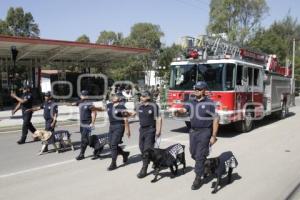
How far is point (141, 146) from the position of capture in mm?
7723

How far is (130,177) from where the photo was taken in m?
7.52

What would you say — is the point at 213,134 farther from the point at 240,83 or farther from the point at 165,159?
the point at 240,83

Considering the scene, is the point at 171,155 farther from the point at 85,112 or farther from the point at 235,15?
the point at 235,15

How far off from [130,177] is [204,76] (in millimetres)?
6074

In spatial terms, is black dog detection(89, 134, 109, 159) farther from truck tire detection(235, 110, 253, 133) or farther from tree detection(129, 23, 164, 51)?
tree detection(129, 23, 164, 51)

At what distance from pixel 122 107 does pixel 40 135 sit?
111 inches

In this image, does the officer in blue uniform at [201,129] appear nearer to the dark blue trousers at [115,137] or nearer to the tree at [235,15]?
the dark blue trousers at [115,137]

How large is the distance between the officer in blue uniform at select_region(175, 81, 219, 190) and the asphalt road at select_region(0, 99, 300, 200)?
45 cm

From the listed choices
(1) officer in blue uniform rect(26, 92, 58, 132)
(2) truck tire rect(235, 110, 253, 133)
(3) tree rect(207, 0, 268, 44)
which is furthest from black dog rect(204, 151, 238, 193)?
(3) tree rect(207, 0, 268, 44)

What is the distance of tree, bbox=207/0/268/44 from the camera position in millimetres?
52906

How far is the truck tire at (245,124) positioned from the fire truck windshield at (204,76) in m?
1.73

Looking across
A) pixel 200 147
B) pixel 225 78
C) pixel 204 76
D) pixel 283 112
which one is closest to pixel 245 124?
pixel 225 78

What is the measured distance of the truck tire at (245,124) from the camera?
1358 cm

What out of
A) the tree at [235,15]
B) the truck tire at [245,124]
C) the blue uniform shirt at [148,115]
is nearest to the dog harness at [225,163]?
the blue uniform shirt at [148,115]
